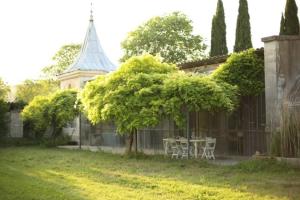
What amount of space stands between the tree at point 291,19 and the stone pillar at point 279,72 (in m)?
8.05

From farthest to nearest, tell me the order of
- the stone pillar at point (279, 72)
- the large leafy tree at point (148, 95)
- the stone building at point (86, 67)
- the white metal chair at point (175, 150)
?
the stone building at point (86, 67) → the white metal chair at point (175, 150) → the large leafy tree at point (148, 95) → the stone pillar at point (279, 72)

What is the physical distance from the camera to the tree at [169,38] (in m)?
49.8

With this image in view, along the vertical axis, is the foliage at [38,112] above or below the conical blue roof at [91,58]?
below

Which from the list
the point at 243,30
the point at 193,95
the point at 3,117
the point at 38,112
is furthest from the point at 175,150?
the point at 243,30

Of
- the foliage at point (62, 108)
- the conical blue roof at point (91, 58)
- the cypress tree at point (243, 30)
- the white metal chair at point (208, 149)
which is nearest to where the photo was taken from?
the white metal chair at point (208, 149)

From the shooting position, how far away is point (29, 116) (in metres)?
28.4

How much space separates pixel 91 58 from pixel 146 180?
95.2 feet

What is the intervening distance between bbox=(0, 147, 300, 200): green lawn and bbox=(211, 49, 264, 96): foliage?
3.61 metres

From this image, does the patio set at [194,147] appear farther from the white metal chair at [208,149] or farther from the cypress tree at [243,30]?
the cypress tree at [243,30]

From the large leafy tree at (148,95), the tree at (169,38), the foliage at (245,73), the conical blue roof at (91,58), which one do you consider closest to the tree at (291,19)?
the foliage at (245,73)

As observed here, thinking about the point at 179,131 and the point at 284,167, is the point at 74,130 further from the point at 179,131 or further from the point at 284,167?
the point at 284,167

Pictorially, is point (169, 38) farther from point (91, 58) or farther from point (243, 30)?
point (243, 30)

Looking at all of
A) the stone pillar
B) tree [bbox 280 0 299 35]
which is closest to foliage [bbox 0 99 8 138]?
tree [bbox 280 0 299 35]

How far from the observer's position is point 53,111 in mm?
27219
